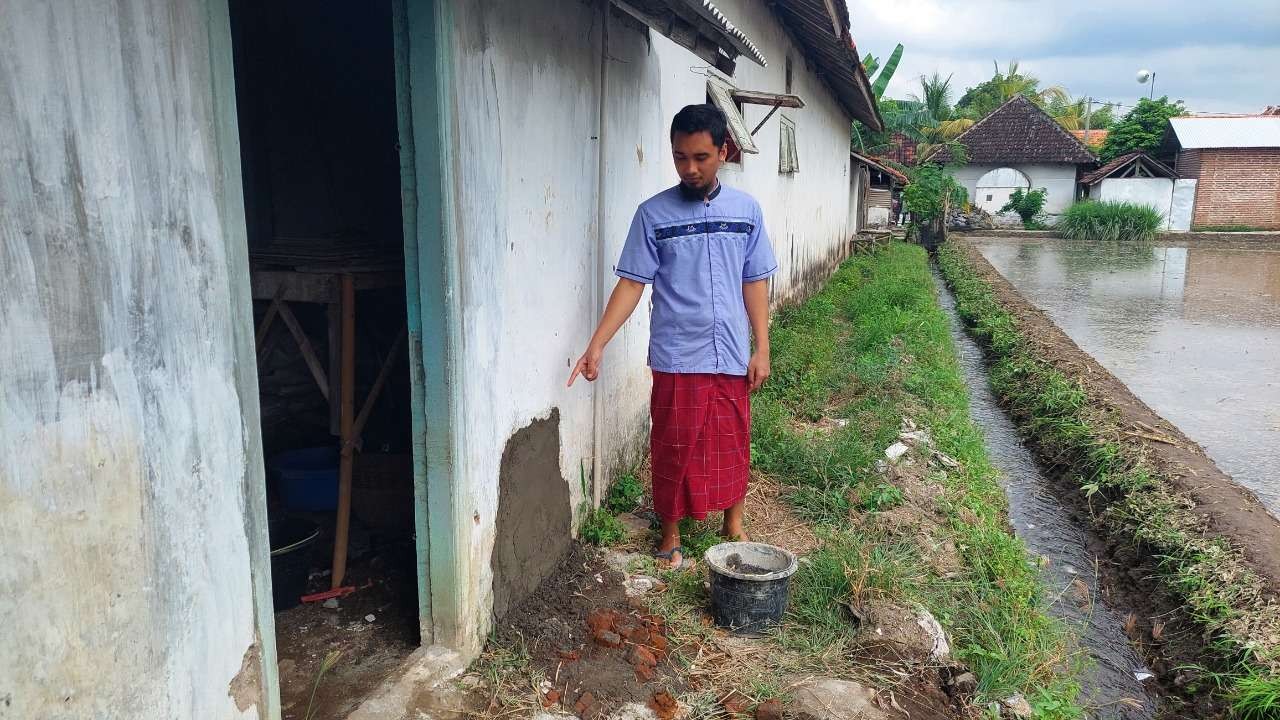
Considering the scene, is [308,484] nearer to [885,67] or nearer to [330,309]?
[330,309]

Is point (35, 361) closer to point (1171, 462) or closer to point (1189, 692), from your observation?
point (1189, 692)

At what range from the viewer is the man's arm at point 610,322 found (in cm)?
324

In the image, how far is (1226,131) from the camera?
32.3 metres

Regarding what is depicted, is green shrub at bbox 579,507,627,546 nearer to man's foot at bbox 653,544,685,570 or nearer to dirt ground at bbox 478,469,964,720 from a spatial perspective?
man's foot at bbox 653,544,685,570

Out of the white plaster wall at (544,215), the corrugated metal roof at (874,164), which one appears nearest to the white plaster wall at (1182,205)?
the corrugated metal roof at (874,164)

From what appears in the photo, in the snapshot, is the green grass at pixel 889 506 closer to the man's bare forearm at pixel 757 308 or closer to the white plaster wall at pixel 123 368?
the man's bare forearm at pixel 757 308

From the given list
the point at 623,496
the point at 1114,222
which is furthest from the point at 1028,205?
the point at 623,496

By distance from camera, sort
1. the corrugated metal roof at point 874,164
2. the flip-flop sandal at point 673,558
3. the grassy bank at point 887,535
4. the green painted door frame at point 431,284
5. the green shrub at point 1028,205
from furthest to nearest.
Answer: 1. the green shrub at point 1028,205
2. the corrugated metal roof at point 874,164
3. the flip-flop sandal at point 673,558
4. the grassy bank at point 887,535
5. the green painted door frame at point 431,284

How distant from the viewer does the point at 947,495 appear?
4.56 m

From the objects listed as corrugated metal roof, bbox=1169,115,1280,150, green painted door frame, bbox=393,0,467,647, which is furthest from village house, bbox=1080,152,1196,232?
green painted door frame, bbox=393,0,467,647

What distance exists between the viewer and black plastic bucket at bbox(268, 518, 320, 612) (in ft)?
10.0

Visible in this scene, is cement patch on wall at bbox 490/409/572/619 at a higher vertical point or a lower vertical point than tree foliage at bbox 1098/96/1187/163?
lower

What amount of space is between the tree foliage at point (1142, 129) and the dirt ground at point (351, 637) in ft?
121

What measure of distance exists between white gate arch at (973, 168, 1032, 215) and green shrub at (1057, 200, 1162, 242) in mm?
4671
